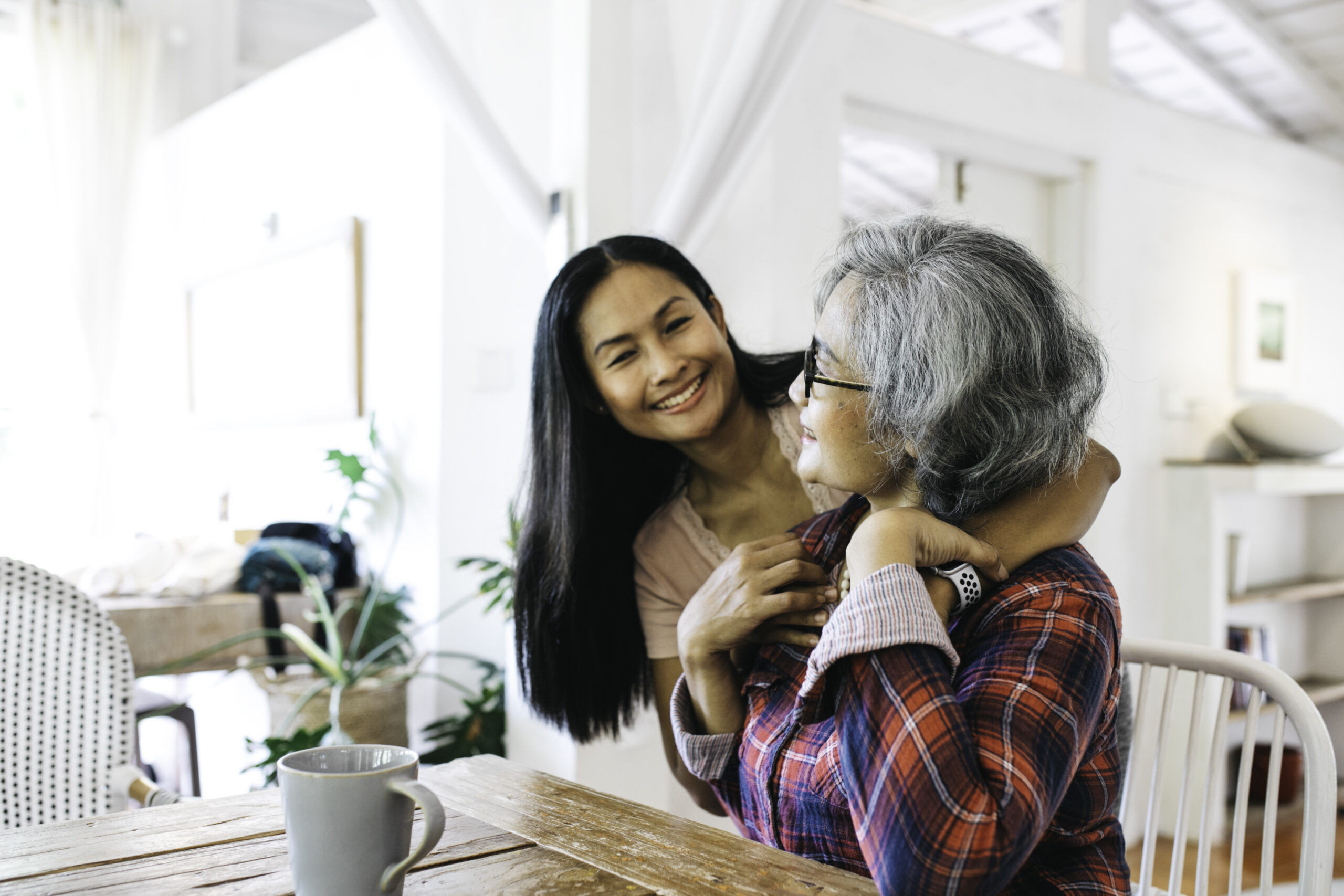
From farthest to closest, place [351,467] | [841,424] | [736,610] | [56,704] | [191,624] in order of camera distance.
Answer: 1. [351,467]
2. [191,624]
3. [56,704]
4. [736,610]
5. [841,424]

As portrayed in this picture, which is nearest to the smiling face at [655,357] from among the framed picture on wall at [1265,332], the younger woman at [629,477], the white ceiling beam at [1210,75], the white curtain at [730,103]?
the younger woman at [629,477]

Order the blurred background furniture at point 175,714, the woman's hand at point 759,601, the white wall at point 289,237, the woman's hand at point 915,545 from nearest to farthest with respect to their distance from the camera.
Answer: the woman's hand at point 915,545
the woman's hand at point 759,601
the blurred background furniture at point 175,714
the white wall at point 289,237

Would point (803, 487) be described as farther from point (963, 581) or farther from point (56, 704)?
point (56, 704)

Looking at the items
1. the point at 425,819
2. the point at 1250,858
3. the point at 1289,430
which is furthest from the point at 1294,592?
the point at 425,819

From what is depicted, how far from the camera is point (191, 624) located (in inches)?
120

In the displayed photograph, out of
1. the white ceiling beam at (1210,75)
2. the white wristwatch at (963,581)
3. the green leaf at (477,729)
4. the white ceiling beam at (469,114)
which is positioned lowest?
the green leaf at (477,729)

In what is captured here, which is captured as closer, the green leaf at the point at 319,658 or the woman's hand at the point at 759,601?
the woman's hand at the point at 759,601

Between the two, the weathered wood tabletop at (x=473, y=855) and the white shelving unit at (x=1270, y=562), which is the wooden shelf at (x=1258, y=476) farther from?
the weathered wood tabletop at (x=473, y=855)

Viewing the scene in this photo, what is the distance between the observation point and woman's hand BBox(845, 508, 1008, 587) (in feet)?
3.05

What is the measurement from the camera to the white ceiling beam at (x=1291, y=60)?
448 centimetres

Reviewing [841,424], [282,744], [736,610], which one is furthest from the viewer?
[282,744]

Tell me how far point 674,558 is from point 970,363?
76cm

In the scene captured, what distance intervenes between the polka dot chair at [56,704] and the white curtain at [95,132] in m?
3.82

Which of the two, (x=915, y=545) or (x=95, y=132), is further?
(x=95, y=132)
